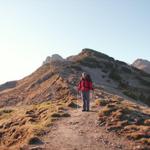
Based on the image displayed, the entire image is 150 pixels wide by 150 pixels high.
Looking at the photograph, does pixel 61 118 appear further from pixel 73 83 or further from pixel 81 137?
pixel 73 83

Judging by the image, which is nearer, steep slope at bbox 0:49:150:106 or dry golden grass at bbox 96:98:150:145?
dry golden grass at bbox 96:98:150:145

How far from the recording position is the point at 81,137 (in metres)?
23.9

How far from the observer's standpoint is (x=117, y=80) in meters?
63.3

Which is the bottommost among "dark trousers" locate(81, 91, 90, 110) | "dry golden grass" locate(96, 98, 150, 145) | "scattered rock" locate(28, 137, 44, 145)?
"scattered rock" locate(28, 137, 44, 145)

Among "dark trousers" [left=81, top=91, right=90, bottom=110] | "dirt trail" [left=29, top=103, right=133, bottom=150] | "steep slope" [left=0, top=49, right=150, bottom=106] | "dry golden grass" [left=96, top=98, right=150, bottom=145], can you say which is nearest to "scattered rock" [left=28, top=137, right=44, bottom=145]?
"dirt trail" [left=29, top=103, right=133, bottom=150]

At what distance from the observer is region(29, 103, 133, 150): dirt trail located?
2239 centimetres

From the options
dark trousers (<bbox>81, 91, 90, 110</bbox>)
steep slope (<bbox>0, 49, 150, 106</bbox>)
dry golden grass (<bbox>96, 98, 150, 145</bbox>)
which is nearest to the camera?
dry golden grass (<bbox>96, 98, 150, 145</bbox>)

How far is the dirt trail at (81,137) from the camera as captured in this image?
2239 cm

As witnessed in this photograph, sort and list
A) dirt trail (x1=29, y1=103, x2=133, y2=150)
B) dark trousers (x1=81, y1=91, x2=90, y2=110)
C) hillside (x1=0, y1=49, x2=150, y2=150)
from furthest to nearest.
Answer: dark trousers (x1=81, y1=91, x2=90, y2=110) → hillside (x1=0, y1=49, x2=150, y2=150) → dirt trail (x1=29, y1=103, x2=133, y2=150)

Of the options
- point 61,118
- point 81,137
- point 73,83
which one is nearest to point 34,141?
point 81,137

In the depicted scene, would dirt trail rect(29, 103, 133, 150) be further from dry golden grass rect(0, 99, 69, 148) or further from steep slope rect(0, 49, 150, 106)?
steep slope rect(0, 49, 150, 106)

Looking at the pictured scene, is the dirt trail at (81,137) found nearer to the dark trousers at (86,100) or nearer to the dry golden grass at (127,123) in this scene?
the dry golden grass at (127,123)

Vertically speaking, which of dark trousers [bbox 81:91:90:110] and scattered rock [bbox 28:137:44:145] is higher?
dark trousers [bbox 81:91:90:110]

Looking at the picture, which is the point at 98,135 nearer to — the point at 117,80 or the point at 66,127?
the point at 66,127
